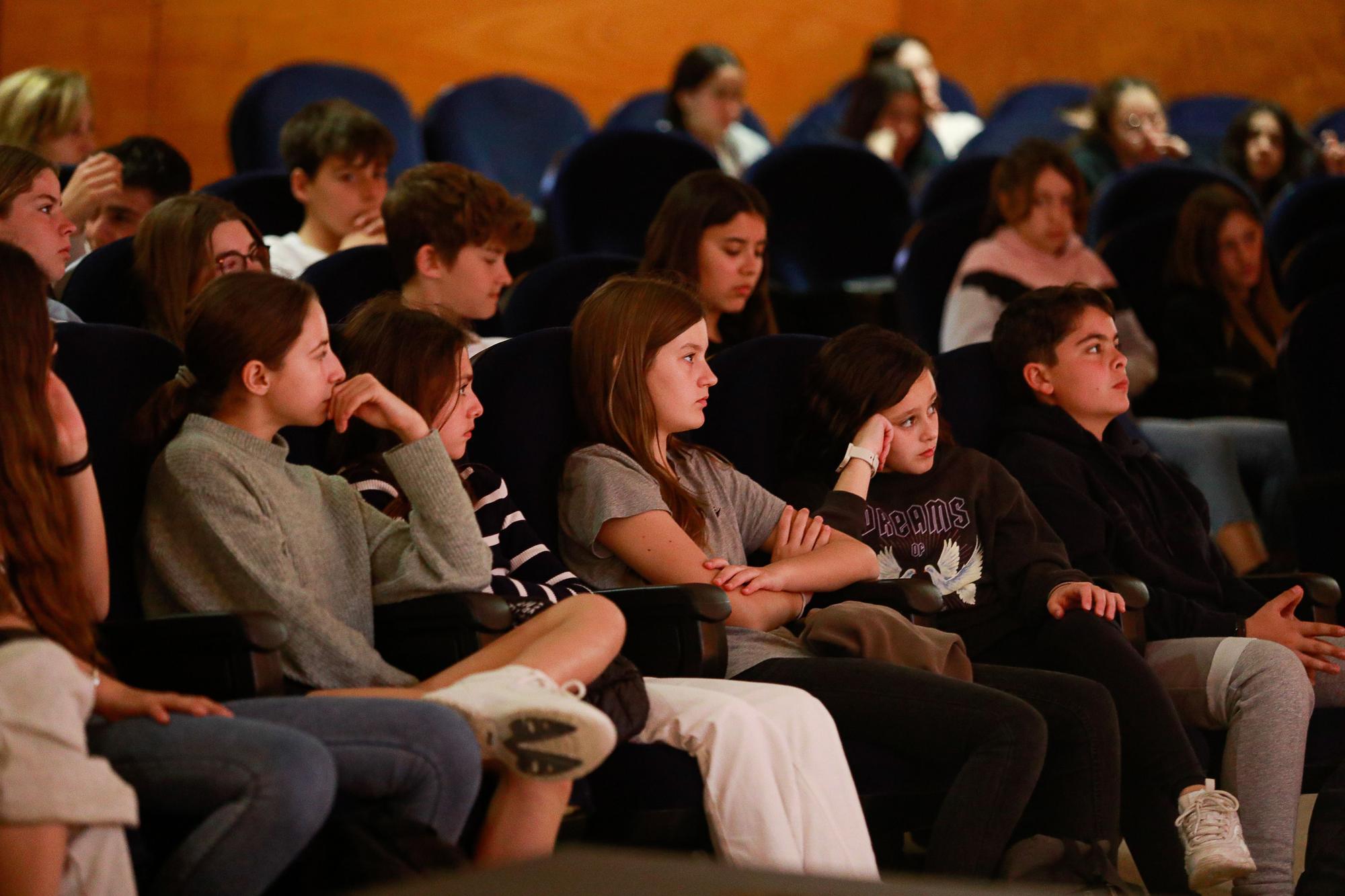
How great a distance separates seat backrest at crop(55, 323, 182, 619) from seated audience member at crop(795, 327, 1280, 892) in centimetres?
92

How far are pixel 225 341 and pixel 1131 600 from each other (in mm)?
1263

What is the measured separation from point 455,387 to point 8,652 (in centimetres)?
75

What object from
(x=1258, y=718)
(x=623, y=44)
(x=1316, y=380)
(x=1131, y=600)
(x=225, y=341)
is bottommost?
(x=1258, y=718)

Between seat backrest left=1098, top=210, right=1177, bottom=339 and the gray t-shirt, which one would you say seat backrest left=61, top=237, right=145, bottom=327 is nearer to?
the gray t-shirt

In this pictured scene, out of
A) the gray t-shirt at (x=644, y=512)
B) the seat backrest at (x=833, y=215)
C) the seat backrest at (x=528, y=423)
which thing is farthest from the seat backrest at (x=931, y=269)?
the seat backrest at (x=528, y=423)

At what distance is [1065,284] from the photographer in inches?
131

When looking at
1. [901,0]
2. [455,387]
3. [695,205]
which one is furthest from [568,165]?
[901,0]

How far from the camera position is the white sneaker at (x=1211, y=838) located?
196 cm

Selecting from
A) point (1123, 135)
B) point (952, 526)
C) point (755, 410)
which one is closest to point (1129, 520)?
point (952, 526)

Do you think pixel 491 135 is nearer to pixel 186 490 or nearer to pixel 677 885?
pixel 186 490

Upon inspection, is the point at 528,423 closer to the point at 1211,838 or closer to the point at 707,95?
the point at 1211,838

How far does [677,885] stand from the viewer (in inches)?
37.6

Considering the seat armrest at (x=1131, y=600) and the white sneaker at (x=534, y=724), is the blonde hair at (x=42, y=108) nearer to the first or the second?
the white sneaker at (x=534, y=724)

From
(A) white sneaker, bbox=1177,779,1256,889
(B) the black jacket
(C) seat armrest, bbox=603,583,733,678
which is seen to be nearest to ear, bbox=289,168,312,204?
(B) the black jacket
